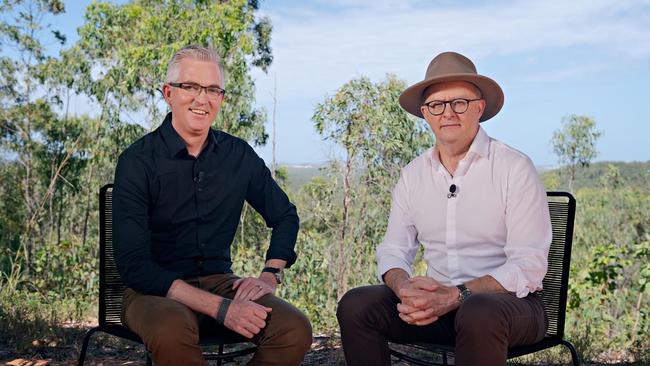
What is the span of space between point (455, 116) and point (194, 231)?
3.09 ft

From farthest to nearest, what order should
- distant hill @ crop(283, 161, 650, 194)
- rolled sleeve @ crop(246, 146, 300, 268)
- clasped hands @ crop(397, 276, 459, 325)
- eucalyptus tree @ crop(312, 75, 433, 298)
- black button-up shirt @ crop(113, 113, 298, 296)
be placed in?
distant hill @ crop(283, 161, 650, 194)
eucalyptus tree @ crop(312, 75, 433, 298)
rolled sleeve @ crop(246, 146, 300, 268)
black button-up shirt @ crop(113, 113, 298, 296)
clasped hands @ crop(397, 276, 459, 325)

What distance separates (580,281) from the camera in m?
6.28

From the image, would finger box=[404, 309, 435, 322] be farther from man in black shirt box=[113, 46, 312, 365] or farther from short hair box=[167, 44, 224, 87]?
short hair box=[167, 44, 224, 87]

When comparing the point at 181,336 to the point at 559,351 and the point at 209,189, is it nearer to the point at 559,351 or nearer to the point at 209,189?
the point at 209,189

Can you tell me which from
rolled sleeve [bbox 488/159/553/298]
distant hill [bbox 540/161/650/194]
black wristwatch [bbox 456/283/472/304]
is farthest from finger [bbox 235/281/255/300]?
distant hill [bbox 540/161/650/194]

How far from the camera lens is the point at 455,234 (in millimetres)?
2486

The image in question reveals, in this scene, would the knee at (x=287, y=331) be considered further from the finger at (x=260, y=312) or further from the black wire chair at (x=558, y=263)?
the black wire chair at (x=558, y=263)

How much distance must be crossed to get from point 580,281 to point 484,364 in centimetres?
451

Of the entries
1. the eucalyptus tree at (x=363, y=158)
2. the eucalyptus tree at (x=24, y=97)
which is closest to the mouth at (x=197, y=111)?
the eucalyptus tree at (x=363, y=158)

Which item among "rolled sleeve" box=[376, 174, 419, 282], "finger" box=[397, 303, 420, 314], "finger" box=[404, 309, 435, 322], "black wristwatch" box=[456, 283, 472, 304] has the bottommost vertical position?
"finger" box=[404, 309, 435, 322]

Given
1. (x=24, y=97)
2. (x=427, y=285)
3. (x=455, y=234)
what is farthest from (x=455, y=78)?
Result: (x=24, y=97)

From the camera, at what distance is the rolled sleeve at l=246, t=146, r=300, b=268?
269cm

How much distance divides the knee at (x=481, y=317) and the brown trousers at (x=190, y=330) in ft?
1.61

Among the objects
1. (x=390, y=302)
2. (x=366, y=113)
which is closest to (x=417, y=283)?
(x=390, y=302)
